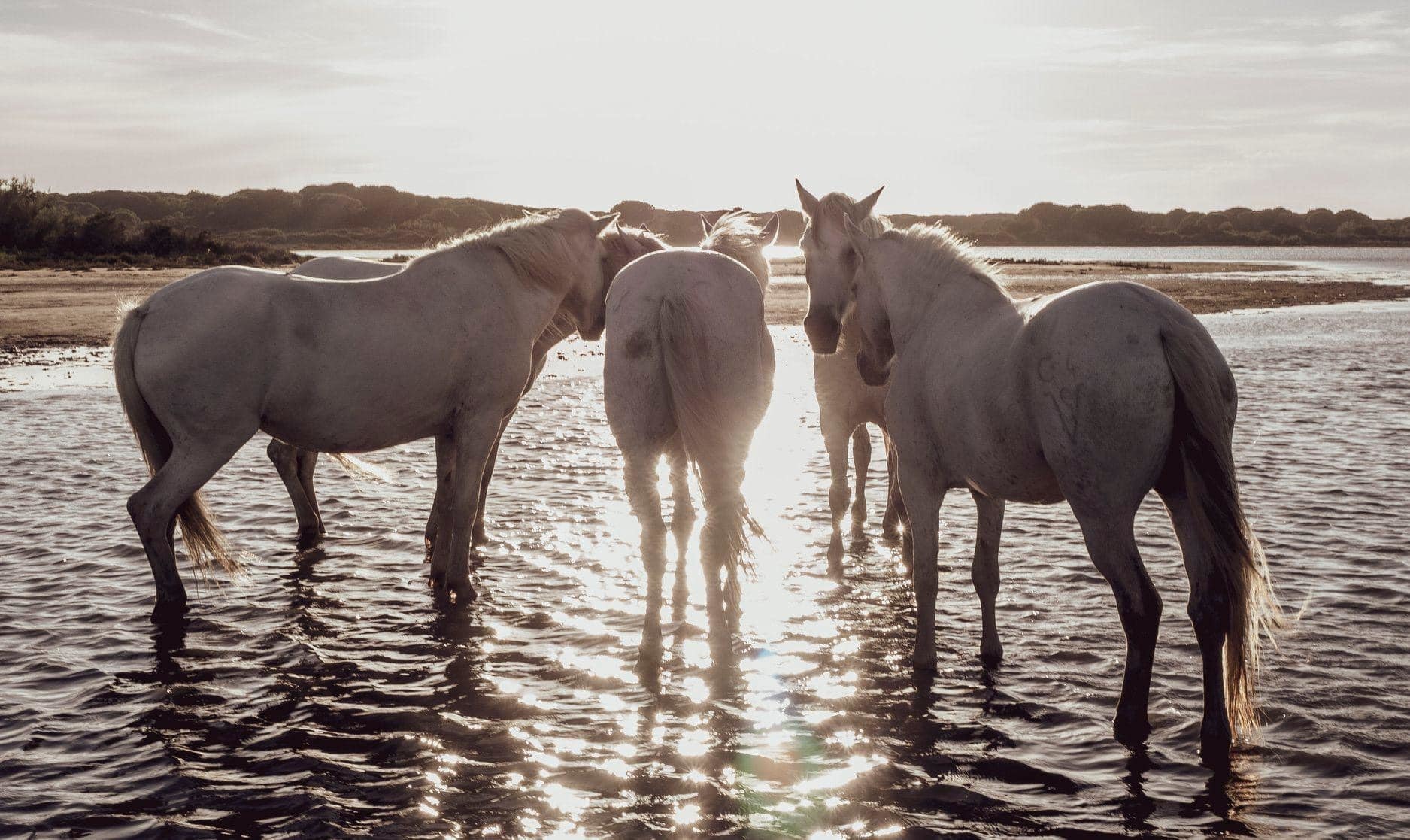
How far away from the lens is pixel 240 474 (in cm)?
1048

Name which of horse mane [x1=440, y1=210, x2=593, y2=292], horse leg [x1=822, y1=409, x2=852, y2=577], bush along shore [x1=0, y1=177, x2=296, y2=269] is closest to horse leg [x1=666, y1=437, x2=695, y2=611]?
horse leg [x1=822, y1=409, x2=852, y2=577]

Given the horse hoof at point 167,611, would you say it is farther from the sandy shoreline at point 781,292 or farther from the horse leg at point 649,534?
the sandy shoreline at point 781,292

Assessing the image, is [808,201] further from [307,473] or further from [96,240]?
[96,240]

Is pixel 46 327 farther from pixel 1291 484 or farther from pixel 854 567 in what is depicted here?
pixel 1291 484

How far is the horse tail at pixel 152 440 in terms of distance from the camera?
19.9ft

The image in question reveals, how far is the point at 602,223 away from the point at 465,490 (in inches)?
86.5

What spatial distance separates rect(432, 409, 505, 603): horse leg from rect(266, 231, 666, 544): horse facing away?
0.15m

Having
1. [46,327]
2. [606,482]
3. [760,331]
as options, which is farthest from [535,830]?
[46,327]

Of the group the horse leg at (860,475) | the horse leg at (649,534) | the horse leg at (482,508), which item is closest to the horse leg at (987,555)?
the horse leg at (649,534)

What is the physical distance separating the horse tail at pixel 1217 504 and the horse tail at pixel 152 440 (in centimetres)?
570

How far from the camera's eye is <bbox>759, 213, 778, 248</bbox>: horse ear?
694cm

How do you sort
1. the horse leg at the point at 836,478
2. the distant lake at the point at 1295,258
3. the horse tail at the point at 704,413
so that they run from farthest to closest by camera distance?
the distant lake at the point at 1295,258 → the horse leg at the point at 836,478 → the horse tail at the point at 704,413

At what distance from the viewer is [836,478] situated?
7.57 metres

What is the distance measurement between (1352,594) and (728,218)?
15.8 feet
